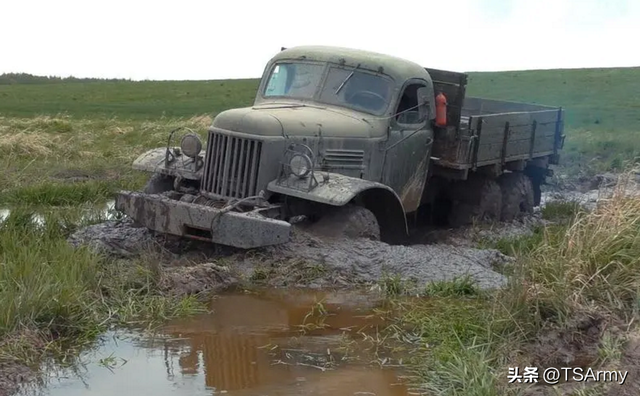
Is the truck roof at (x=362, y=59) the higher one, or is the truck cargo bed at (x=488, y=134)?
the truck roof at (x=362, y=59)

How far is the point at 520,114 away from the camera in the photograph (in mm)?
13914

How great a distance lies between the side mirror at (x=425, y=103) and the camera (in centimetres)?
1196

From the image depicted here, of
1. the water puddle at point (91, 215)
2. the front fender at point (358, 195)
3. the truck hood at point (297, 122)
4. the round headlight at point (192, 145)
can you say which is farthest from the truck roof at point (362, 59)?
the water puddle at point (91, 215)

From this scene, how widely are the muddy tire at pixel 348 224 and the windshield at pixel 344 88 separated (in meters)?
1.51

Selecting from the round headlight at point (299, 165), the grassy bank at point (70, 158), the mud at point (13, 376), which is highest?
the round headlight at point (299, 165)

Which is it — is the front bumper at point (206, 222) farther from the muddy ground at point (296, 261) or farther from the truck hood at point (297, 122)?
the truck hood at point (297, 122)

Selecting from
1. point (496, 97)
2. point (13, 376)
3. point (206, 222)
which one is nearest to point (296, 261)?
point (206, 222)

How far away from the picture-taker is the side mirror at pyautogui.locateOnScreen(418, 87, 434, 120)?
11961 mm

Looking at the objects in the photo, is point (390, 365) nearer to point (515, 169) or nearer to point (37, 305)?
point (37, 305)

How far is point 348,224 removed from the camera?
10.2 m

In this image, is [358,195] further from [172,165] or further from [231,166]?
[172,165]

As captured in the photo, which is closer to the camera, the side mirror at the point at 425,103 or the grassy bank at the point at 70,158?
the side mirror at the point at 425,103

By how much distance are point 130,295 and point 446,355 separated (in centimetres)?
276

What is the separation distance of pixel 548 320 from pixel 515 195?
733 cm
